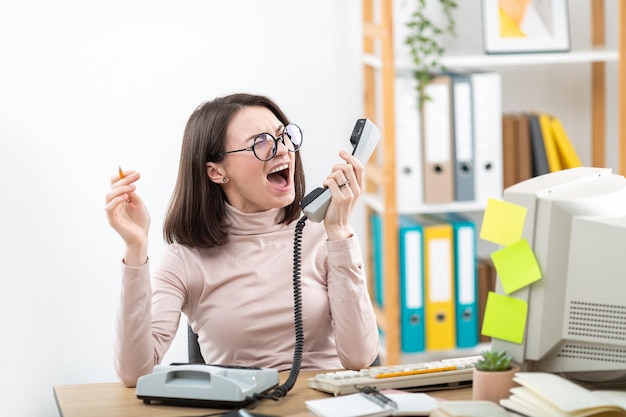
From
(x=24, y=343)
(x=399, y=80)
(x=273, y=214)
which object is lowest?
(x=24, y=343)

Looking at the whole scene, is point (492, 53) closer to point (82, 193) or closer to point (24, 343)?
point (82, 193)

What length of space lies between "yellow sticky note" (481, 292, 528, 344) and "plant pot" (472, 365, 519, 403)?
0.07 meters

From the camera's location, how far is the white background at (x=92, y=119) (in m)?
3.02

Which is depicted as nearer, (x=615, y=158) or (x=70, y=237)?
(x=70, y=237)

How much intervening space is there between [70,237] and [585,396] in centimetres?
201

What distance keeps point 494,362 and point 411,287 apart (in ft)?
5.06

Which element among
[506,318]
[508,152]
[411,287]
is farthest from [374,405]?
[508,152]

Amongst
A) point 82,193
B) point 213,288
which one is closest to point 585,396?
point 213,288

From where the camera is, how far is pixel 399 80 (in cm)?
305

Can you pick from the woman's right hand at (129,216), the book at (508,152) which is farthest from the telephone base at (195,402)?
the book at (508,152)

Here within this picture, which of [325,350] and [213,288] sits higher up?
[213,288]

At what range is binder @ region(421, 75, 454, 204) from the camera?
3.06m

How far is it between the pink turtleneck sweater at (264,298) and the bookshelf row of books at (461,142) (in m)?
1.02

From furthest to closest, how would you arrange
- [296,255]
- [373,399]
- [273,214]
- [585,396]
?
[273,214] → [296,255] → [373,399] → [585,396]
